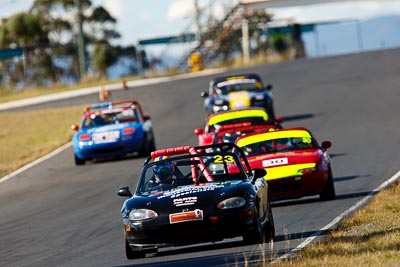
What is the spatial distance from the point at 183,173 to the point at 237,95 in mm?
21550

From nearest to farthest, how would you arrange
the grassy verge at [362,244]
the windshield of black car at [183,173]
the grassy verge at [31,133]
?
1. the grassy verge at [362,244]
2. the windshield of black car at [183,173]
3. the grassy verge at [31,133]

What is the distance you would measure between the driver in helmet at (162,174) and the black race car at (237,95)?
2027 centimetres

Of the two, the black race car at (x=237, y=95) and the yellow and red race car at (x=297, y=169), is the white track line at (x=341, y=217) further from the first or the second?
the black race car at (x=237, y=95)

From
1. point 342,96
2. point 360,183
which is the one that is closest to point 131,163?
point 360,183

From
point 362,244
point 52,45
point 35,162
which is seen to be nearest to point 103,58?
point 52,45

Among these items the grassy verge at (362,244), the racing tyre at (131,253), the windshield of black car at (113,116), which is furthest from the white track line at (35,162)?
the racing tyre at (131,253)

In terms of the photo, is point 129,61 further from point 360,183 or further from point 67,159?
point 360,183

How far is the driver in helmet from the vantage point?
14383mm

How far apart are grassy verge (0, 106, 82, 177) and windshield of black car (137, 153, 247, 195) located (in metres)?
16.8

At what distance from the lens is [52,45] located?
8212 cm

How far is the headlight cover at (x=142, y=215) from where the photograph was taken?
1344 cm

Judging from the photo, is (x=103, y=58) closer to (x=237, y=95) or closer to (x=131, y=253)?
(x=237, y=95)

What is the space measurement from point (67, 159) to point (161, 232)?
20140 mm

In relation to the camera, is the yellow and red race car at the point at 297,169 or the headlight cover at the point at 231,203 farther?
the yellow and red race car at the point at 297,169
